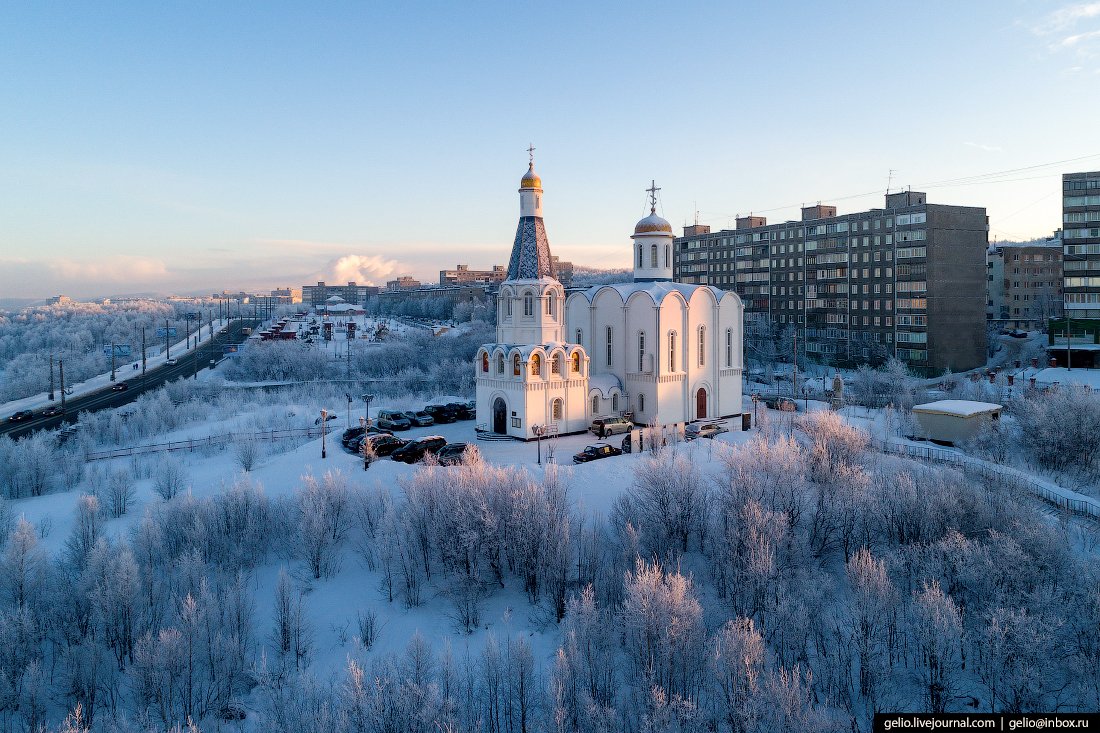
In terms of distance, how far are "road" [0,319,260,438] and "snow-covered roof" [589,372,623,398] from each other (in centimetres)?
3233

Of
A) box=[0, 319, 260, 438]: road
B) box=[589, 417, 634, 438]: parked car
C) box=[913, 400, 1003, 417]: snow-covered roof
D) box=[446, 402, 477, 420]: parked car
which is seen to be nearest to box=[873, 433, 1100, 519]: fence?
box=[913, 400, 1003, 417]: snow-covered roof

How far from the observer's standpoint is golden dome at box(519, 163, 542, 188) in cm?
3191

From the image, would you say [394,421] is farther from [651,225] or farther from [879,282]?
[879,282]

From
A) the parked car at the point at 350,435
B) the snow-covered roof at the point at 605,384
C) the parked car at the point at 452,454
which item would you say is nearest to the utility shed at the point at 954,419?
the snow-covered roof at the point at 605,384

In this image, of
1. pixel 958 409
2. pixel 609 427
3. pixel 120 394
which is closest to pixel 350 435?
pixel 609 427

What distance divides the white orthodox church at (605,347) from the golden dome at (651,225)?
5 cm

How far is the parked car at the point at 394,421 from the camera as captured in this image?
33875mm

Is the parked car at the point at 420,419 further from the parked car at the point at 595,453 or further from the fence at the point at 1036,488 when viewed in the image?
the fence at the point at 1036,488

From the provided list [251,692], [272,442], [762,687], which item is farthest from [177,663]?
[272,442]

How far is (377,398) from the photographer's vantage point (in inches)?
2019

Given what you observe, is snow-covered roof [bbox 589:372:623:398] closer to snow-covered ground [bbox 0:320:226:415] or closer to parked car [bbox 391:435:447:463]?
parked car [bbox 391:435:447:463]

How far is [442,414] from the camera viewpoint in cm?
3538

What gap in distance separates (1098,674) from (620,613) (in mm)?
8647

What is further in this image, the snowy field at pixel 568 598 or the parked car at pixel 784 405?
the parked car at pixel 784 405
